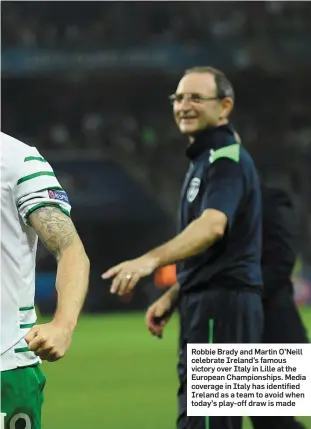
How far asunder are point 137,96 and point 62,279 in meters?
19.3

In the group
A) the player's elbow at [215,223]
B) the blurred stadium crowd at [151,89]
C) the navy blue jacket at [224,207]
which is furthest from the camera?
the blurred stadium crowd at [151,89]

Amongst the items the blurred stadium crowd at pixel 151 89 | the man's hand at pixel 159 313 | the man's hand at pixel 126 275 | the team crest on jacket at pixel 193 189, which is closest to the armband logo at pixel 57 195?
the man's hand at pixel 126 275

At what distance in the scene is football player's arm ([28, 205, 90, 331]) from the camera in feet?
7.65

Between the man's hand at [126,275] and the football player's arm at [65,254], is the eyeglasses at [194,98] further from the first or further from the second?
the football player's arm at [65,254]

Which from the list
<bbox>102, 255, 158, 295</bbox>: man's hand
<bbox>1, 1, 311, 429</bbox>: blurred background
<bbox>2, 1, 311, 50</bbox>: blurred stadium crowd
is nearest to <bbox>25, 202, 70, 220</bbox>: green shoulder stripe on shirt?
<bbox>102, 255, 158, 295</bbox>: man's hand

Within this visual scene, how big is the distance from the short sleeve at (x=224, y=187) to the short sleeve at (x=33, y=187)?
4.66 feet

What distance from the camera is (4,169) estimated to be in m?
2.48

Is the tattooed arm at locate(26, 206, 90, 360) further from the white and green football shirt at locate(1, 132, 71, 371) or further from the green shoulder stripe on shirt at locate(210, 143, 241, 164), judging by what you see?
the green shoulder stripe on shirt at locate(210, 143, 241, 164)

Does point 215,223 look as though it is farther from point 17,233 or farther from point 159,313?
point 17,233

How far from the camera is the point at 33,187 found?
2467mm

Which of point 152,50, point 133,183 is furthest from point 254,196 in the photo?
point 152,50

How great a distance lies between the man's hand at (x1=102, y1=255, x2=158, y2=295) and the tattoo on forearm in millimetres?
682

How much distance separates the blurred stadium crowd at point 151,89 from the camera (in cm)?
2028

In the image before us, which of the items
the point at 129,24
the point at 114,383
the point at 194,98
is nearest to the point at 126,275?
the point at 194,98
